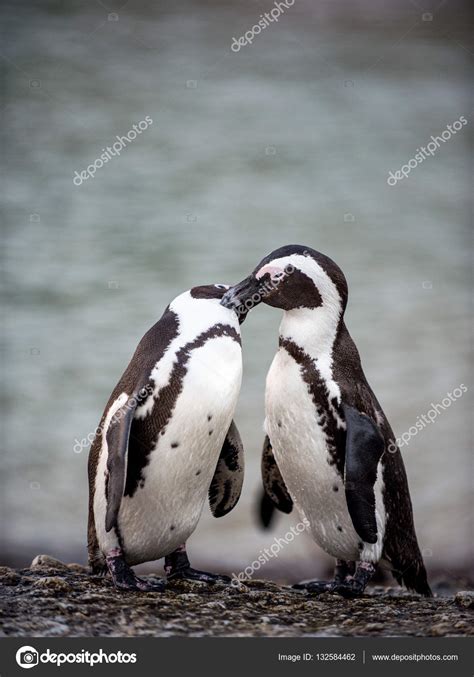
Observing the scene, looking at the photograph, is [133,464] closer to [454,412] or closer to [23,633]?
[23,633]

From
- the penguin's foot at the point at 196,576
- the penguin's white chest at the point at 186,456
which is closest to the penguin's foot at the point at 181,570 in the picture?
the penguin's foot at the point at 196,576

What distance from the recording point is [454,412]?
3965 mm

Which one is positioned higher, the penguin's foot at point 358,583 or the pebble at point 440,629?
the penguin's foot at point 358,583

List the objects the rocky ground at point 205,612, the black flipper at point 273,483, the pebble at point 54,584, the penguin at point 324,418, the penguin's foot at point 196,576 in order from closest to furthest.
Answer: the rocky ground at point 205,612
the pebble at point 54,584
the penguin at point 324,418
the penguin's foot at point 196,576
the black flipper at point 273,483

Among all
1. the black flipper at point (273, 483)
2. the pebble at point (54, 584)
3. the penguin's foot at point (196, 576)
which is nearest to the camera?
the pebble at point (54, 584)

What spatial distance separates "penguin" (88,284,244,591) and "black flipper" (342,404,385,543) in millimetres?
368

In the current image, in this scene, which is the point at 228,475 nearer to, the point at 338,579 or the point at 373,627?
the point at 338,579

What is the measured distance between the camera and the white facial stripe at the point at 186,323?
8.92 ft

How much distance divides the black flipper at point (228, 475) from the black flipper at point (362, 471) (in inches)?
16.9

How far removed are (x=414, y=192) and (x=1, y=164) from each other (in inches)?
88.2

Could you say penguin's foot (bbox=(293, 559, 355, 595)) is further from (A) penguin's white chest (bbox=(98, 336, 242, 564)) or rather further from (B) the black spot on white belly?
(B) the black spot on white belly

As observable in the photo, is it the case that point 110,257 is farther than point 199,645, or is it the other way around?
point 110,257

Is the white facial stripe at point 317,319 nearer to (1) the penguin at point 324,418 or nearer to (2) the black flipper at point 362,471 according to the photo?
(1) the penguin at point 324,418

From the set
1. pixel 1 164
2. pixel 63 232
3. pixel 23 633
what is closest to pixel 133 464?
pixel 23 633
